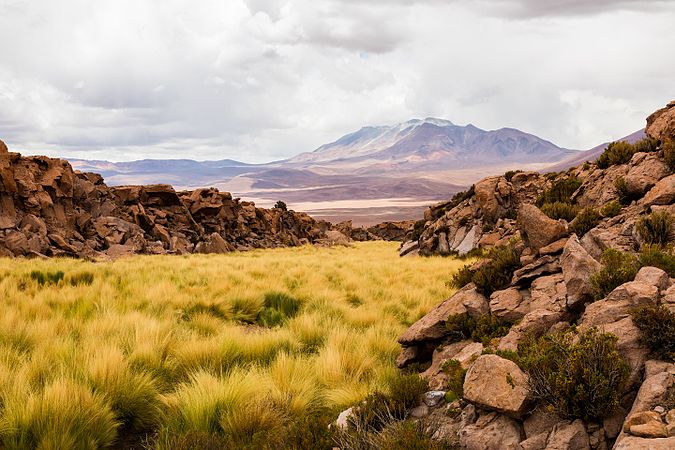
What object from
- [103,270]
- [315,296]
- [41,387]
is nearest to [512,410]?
[41,387]

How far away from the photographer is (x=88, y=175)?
3328 cm

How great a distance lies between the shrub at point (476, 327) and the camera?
5457mm

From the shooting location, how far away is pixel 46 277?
11219 mm

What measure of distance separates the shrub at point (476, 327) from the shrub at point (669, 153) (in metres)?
5.96

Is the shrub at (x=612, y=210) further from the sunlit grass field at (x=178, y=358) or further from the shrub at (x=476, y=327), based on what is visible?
the sunlit grass field at (x=178, y=358)

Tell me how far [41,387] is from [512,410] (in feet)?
16.2

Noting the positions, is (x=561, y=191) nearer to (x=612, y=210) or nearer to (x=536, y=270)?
(x=612, y=210)

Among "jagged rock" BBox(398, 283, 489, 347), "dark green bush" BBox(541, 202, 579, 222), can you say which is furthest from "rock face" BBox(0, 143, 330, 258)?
"dark green bush" BBox(541, 202, 579, 222)

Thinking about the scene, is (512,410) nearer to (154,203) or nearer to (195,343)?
(195,343)

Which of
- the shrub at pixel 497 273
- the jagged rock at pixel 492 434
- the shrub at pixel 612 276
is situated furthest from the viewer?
the shrub at pixel 497 273

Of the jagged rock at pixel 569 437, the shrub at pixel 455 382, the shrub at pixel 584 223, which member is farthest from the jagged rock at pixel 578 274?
the shrub at pixel 584 223

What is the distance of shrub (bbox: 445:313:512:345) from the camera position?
5457mm

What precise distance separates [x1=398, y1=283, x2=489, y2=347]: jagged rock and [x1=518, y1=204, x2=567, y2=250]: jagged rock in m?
1.59

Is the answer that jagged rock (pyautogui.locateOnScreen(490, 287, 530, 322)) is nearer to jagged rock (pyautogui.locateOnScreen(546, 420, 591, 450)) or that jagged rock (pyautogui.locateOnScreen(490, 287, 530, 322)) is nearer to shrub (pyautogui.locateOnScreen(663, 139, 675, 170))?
jagged rock (pyautogui.locateOnScreen(546, 420, 591, 450))
